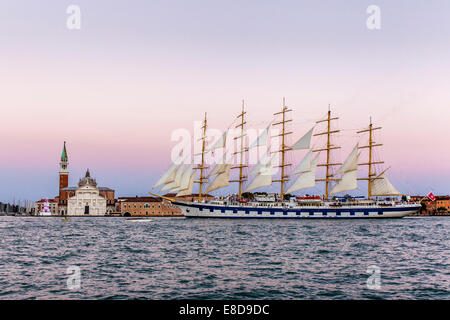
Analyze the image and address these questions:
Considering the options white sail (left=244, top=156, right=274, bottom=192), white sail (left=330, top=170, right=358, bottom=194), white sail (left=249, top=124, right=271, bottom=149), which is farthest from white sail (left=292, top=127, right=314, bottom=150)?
white sail (left=330, top=170, right=358, bottom=194)

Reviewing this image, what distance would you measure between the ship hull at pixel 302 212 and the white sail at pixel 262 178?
181 inches

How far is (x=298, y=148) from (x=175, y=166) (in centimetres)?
2684

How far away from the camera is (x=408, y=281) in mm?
18344

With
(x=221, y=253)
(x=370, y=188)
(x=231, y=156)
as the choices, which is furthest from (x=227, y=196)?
(x=221, y=253)

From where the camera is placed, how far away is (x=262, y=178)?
287 ft

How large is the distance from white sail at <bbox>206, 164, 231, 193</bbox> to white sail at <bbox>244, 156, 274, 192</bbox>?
4893mm

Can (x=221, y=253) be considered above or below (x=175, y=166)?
below

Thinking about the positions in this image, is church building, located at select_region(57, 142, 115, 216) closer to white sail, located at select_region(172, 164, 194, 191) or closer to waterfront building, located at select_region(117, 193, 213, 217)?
waterfront building, located at select_region(117, 193, 213, 217)

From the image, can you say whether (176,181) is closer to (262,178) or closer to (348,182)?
(262,178)
